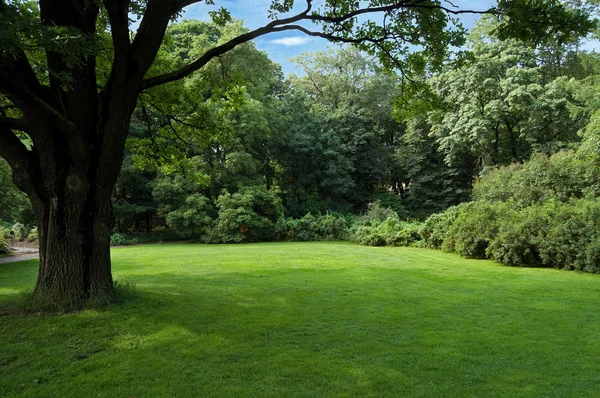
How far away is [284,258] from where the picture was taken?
12.6m

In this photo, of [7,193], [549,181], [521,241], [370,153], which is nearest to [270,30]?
[521,241]

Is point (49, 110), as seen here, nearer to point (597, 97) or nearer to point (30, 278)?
point (30, 278)

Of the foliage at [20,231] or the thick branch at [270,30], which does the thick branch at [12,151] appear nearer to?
the thick branch at [270,30]

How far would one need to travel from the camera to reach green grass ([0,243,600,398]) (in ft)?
11.2

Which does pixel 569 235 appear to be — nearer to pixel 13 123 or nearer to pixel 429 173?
pixel 13 123

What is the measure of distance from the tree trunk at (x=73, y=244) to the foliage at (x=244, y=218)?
14.4m

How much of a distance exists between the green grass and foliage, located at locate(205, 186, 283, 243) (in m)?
12.2

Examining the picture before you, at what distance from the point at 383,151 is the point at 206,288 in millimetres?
26840

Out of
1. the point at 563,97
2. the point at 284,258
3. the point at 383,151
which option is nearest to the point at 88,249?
the point at 284,258

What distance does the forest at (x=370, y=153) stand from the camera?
9.50 metres

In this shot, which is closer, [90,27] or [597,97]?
[90,27]

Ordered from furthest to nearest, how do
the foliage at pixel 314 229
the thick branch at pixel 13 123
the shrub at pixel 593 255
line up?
the foliage at pixel 314 229, the shrub at pixel 593 255, the thick branch at pixel 13 123

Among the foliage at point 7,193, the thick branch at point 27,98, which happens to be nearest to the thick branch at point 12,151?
the thick branch at point 27,98

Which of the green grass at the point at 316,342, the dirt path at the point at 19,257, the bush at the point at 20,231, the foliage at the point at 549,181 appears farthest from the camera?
the bush at the point at 20,231
